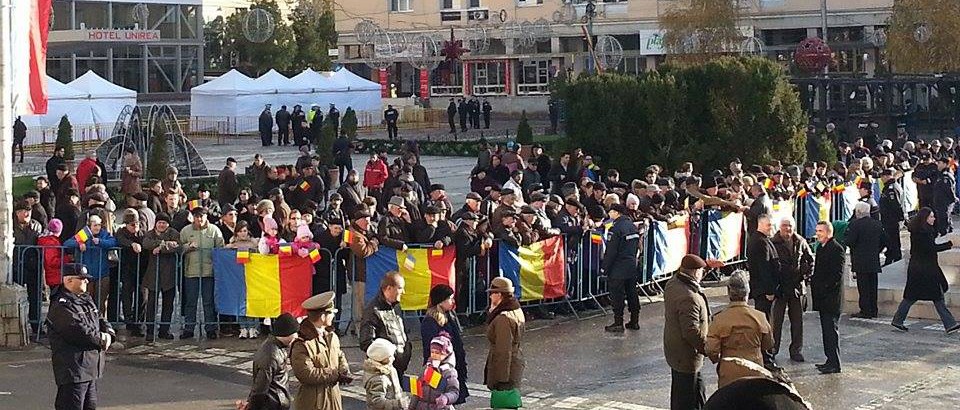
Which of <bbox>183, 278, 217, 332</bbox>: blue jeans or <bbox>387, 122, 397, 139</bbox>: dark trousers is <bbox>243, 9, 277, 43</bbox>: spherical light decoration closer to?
<bbox>387, 122, 397, 139</bbox>: dark trousers

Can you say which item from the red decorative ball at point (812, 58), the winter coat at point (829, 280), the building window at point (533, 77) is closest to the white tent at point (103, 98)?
the red decorative ball at point (812, 58)

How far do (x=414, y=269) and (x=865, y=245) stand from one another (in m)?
5.17

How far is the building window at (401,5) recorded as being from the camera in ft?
256

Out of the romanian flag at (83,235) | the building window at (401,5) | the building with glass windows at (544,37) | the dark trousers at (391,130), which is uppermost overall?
the building window at (401,5)

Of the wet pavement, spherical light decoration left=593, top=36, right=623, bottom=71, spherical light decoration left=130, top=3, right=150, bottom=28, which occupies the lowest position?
the wet pavement

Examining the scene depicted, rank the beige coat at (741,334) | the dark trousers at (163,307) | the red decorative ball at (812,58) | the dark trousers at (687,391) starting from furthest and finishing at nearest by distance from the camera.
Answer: the red decorative ball at (812,58), the dark trousers at (163,307), the dark trousers at (687,391), the beige coat at (741,334)

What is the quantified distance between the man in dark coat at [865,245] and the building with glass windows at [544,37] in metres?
45.8

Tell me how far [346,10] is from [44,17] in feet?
214

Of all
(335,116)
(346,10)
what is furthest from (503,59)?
(335,116)

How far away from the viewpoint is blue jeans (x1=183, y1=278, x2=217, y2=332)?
15.6m

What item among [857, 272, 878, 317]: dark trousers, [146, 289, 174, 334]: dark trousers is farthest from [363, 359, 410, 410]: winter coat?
[857, 272, 878, 317]: dark trousers

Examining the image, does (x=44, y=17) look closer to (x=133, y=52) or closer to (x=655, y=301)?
(x=655, y=301)

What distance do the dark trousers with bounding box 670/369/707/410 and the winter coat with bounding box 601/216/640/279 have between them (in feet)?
14.8

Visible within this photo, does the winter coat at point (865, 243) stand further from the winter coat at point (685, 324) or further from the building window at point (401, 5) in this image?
the building window at point (401, 5)
